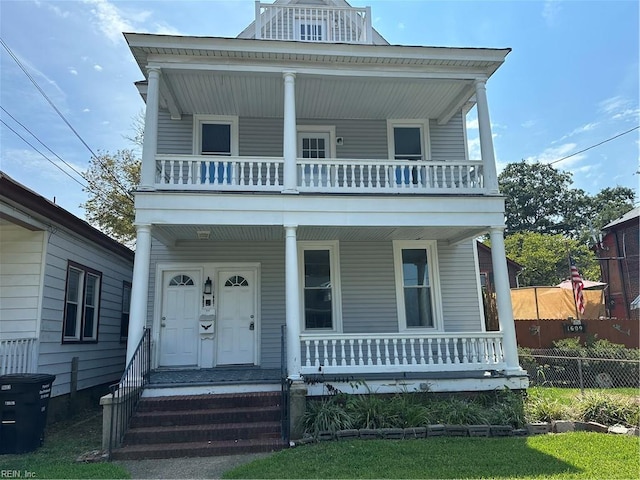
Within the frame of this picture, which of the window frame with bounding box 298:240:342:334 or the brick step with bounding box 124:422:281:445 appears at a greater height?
the window frame with bounding box 298:240:342:334

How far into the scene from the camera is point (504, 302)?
7957 millimetres

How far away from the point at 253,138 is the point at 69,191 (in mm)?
16461

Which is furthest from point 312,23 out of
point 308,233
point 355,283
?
point 355,283

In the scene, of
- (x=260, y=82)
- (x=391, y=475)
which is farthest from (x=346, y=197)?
(x=391, y=475)

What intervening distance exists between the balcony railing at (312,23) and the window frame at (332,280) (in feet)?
15.3

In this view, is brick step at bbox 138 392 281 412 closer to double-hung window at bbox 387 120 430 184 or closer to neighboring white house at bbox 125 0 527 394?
neighboring white house at bbox 125 0 527 394

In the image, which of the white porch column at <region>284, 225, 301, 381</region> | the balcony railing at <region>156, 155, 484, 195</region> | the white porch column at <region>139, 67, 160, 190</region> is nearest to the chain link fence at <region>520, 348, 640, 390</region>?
the balcony railing at <region>156, 155, 484, 195</region>

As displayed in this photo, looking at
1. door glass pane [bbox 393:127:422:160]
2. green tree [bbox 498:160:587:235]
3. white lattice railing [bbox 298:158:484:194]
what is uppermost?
green tree [bbox 498:160:587:235]

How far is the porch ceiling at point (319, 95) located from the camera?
28.3ft

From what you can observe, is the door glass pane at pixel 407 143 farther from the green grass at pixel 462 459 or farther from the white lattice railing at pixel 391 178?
the green grass at pixel 462 459

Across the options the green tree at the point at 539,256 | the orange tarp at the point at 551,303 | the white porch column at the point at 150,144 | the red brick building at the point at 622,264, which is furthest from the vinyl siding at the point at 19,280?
the green tree at the point at 539,256

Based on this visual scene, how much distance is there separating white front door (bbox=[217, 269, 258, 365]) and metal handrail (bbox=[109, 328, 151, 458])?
2.15 m

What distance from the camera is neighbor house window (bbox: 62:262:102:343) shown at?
29.9ft

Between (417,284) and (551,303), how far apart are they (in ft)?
39.4
